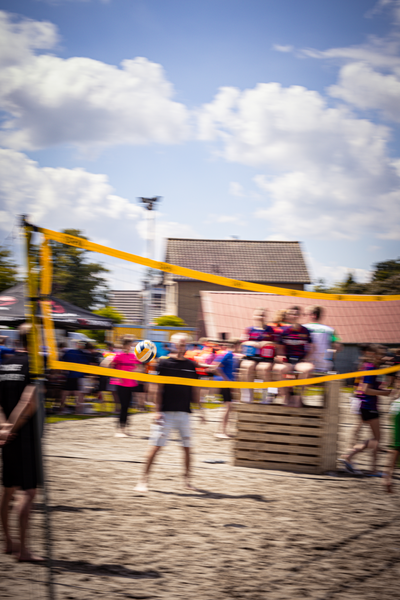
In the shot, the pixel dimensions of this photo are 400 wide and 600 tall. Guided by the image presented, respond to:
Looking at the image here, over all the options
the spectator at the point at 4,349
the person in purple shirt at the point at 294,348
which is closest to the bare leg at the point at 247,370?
the person in purple shirt at the point at 294,348

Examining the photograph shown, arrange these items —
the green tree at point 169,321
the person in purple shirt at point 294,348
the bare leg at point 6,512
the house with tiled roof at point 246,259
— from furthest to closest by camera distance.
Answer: the house with tiled roof at point 246,259
the person in purple shirt at point 294,348
the green tree at point 169,321
the bare leg at point 6,512

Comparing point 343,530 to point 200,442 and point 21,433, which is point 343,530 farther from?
point 200,442

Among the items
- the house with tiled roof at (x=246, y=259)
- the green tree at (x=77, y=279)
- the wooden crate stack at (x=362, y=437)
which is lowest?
the wooden crate stack at (x=362, y=437)

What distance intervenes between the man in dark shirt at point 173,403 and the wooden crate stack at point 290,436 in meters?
1.49

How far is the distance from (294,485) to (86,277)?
12.1 ft

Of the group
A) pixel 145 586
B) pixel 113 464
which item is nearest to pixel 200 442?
pixel 113 464

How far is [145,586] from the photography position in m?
3.23

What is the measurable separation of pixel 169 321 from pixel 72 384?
5.30 m

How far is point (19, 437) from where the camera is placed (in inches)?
135

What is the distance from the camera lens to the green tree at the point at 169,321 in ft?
17.2

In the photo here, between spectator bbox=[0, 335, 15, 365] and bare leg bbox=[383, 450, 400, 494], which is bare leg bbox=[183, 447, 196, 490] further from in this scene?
spectator bbox=[0, 335, 15, 365]

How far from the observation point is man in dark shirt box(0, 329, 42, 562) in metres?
3.38

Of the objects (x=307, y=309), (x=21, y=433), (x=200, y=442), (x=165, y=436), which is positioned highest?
(x=307, y=309)

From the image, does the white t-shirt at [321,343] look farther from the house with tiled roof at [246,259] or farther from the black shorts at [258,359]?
the house with tiled roof at [246,259]
